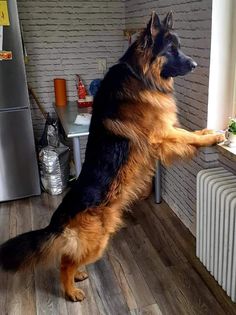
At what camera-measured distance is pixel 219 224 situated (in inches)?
61.8

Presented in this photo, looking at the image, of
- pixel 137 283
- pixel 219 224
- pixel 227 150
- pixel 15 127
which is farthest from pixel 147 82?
pixel 15 127

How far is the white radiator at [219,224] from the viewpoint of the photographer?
1480 mm

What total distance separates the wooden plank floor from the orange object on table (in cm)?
123

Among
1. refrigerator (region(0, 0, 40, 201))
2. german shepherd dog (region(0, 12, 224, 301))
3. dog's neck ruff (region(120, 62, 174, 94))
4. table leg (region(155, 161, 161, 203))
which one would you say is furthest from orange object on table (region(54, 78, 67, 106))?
dog's neck ruff (region(120, 62, 174, 94))

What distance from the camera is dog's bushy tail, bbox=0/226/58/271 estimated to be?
1.56 m

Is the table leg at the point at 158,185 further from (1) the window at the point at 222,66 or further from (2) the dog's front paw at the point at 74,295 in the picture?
(2) the dog's front paw at the point at 74,295

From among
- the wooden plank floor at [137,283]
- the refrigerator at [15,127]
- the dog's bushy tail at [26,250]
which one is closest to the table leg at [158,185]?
the wooden plank floor at [137,283]

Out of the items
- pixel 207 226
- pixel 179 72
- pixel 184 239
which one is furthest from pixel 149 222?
pixel 179 72

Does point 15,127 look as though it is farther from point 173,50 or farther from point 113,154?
point 173,50

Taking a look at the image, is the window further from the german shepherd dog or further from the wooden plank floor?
the wooden plank floor

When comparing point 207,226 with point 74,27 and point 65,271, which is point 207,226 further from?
point 74,27

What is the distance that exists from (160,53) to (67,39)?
178 centimetres

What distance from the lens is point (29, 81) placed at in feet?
9.84

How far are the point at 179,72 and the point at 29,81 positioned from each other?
1.94 m
